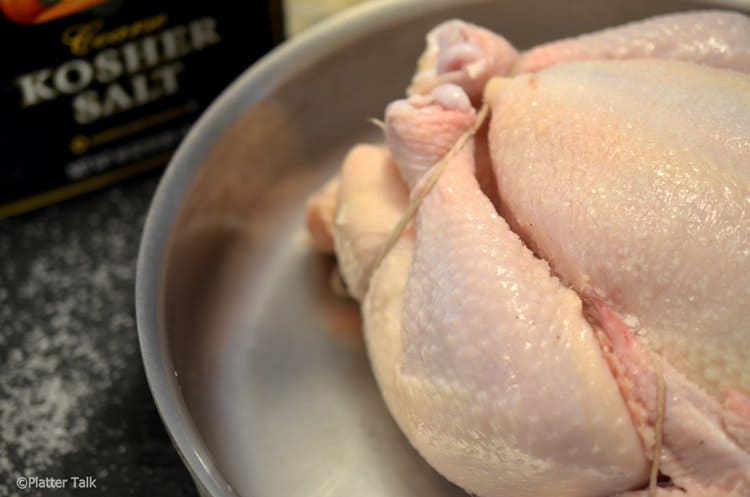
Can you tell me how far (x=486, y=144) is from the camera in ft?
2.94

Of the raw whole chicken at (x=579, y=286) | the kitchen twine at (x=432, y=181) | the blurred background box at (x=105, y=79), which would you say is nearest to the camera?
the raw whole chicken at (x=579, y=286)

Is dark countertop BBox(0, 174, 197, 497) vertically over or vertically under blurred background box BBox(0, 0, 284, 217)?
under

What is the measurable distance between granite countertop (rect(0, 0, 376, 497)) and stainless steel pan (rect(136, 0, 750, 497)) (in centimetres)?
11

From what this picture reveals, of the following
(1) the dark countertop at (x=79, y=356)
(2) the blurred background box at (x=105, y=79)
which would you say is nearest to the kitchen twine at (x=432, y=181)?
(1) the dark countertop at (x=79, y=356)

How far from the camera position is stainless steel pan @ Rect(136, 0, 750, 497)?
2.94 feet

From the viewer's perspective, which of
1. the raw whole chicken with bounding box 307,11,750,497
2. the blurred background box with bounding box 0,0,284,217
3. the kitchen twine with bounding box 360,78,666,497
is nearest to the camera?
the raw whole chicken with bounding box 307,11,750,497

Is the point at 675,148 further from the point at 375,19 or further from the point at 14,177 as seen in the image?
the point at 14,177

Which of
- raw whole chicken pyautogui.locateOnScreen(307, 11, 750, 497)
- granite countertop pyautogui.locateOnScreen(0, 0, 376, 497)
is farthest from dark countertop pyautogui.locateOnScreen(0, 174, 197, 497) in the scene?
raw whole chicken pyautogui.locateOnScreen(307, 11, 750, 497)

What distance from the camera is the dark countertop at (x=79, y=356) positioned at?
3.06ft

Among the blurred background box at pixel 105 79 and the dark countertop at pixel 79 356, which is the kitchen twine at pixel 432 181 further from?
the blurred background box at pixel 105 79

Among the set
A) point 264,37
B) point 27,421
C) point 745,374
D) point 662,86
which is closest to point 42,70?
point 264,37

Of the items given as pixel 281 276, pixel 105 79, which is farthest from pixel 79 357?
pixel 105 79

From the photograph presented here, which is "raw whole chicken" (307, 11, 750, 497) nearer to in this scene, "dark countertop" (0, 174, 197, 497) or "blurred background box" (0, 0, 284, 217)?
"dark countertop" (0, 174, 197, 497)

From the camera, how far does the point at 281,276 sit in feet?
3.63
